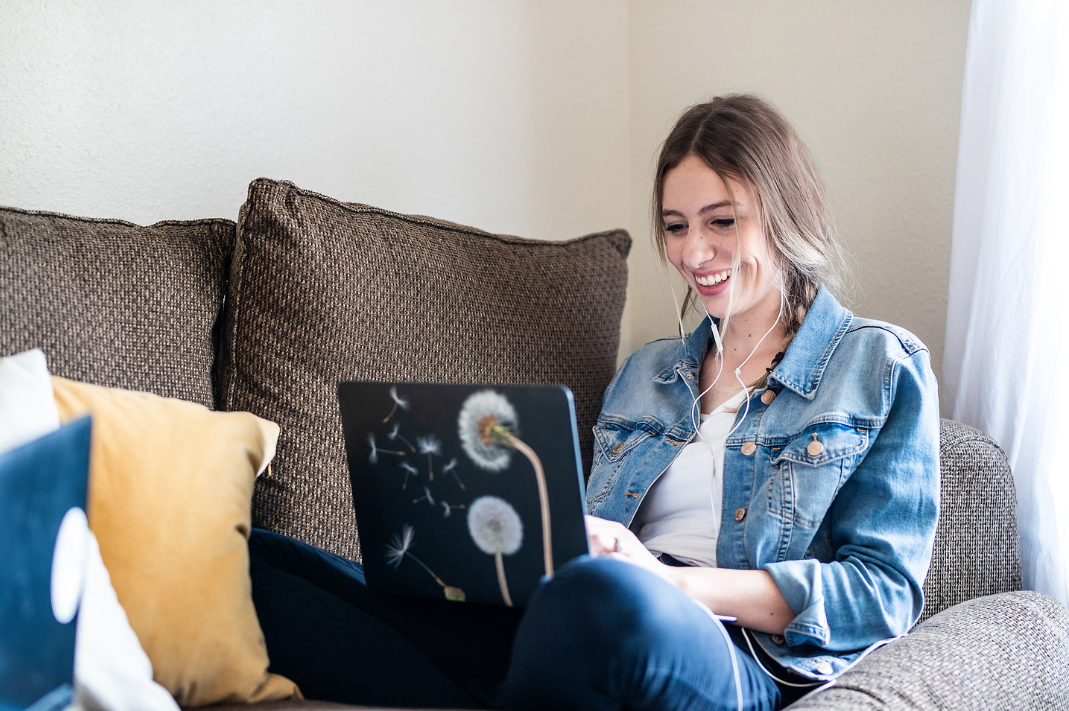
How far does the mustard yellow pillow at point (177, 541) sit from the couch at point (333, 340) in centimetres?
5

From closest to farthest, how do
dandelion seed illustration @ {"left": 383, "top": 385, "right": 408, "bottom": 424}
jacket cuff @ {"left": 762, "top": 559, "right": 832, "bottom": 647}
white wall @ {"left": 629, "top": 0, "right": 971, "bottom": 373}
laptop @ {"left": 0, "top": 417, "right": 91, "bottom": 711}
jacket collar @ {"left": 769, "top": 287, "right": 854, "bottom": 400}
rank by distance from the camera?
laptop @ {"left": 0, "top": 417, "right": 91, "bottom": 711} → dandelion seed illustration @ {"left": 383, "top": 385, "right": 408, "bottom": 424} → jacket cuff @ {"left": 762, "top": 559, "right": 832, "bottom": 647} → jacket collar @ {"left": 769, "top": 287, "right": 854, "bottom": 400} → white wall @ {"left": 629, "top": 0, "right": 971, "bottom": 373}

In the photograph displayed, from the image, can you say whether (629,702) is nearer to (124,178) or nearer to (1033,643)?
(1033,643)

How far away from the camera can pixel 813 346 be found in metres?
1.17

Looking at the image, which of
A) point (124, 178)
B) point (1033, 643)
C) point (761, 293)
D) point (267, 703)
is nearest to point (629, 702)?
point (267, 703)

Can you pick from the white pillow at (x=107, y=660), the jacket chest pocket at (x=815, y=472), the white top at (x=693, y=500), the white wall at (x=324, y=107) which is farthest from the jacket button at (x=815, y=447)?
the white wall at (x=324, y=107)

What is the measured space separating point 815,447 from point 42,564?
0.81m

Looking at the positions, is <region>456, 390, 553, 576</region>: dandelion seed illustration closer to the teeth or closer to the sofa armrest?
the sofa armrest

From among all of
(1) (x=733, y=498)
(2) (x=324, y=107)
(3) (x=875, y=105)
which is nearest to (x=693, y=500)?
(1) (x=733, y=498)

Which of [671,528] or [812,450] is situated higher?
[812,450]

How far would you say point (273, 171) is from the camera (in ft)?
5.16

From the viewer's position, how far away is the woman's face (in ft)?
3.98

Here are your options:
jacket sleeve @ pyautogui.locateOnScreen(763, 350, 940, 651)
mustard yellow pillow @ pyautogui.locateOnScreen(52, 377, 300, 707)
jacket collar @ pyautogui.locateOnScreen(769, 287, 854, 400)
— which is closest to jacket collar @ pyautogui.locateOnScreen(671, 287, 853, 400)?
jacket collar @ pyautogui.locateOnScreen(769, 287, 854, 400)

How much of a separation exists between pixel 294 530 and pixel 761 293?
0.71 meters

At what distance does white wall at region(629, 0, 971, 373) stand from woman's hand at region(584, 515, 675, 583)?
0.84 metres
